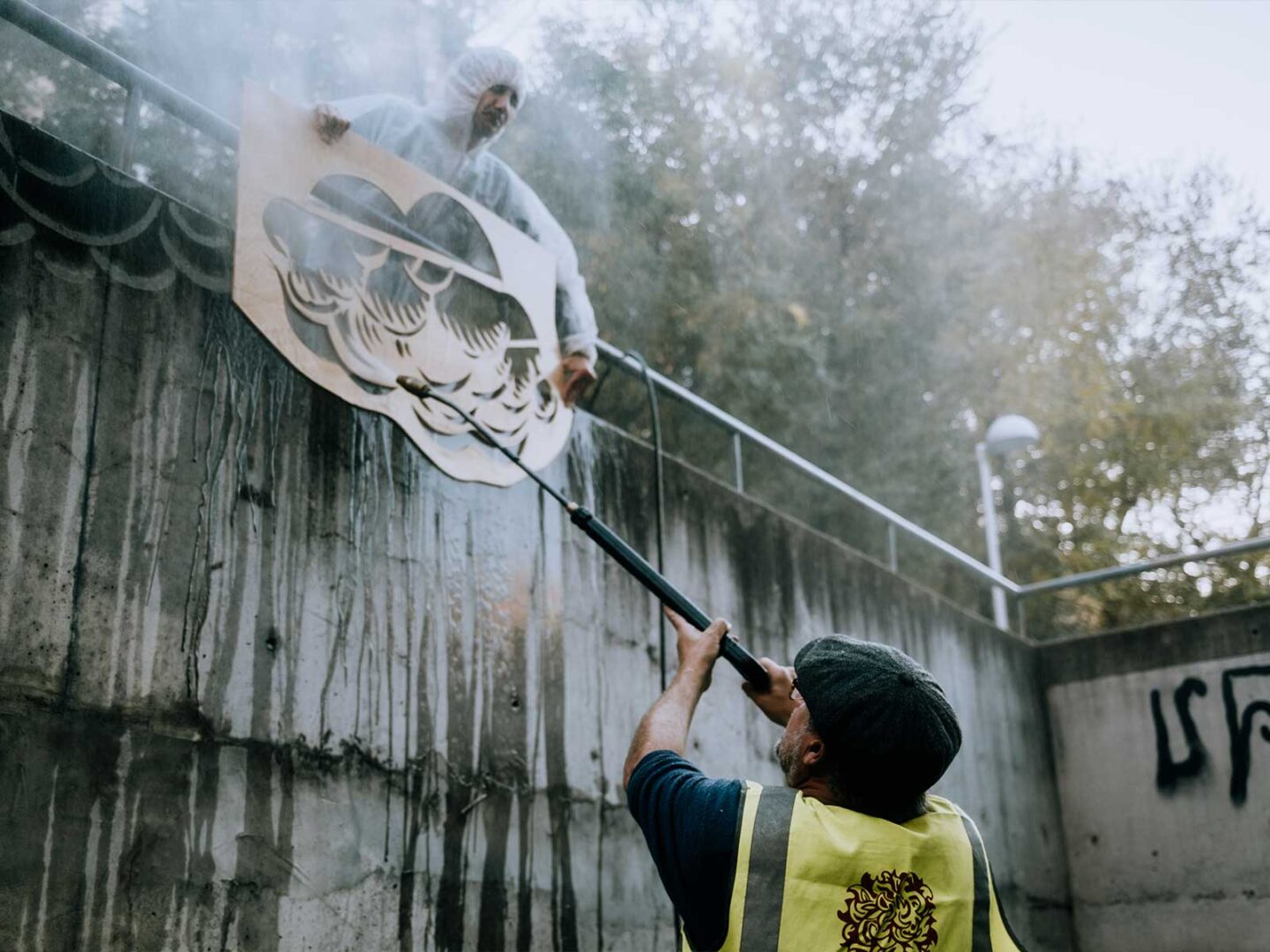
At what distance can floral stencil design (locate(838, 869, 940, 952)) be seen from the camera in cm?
228

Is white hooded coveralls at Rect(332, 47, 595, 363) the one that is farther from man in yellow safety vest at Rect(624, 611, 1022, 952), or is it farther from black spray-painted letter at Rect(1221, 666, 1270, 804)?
black spray-painted letter at Rect(1221, 666, 1270, 804)

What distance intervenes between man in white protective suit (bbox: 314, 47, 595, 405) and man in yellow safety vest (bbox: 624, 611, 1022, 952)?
2.64m

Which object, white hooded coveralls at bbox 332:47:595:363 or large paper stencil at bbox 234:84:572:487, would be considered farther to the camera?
white hooded coveralls at bbox 332:47:595:363

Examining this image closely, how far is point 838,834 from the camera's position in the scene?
7.63ft

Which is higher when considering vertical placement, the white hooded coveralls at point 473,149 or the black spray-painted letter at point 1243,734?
the white hooded coveralls at point 473,149

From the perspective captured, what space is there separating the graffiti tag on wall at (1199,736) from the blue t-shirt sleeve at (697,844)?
592 cm

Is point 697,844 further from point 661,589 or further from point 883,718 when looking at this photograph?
point 661,589

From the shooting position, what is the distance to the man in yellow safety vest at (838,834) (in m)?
2.27

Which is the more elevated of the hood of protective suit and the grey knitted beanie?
the hood of protective suit

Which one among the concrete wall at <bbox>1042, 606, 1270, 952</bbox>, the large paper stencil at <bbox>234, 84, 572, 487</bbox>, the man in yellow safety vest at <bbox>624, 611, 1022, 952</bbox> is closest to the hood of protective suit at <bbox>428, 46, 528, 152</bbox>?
the large paper stencil at <bbox>234, 84, 572, 487</bbox>

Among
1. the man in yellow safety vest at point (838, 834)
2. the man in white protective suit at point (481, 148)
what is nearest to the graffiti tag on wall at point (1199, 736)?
the man in white protective suit at point (481, 148)

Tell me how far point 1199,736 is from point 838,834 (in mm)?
5982

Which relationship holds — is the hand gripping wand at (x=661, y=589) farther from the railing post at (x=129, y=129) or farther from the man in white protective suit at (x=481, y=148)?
the railing post at (x=129, y=129)

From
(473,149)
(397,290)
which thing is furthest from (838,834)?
(473,149)
